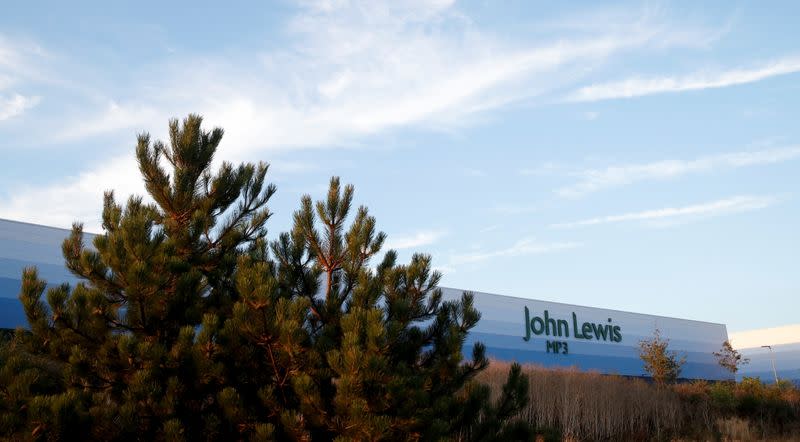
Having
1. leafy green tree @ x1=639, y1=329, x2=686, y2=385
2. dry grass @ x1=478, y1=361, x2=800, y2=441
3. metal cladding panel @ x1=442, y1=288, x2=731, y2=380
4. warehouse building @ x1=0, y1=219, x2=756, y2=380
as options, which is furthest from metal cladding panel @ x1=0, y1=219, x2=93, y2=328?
leafy green tree @ x1=639, y1=329, x2=686, y2=385

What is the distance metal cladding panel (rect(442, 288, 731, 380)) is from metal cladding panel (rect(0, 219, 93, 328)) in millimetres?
13673

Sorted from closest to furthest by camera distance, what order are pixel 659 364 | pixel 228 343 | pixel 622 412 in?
pixel 228 343, pixel 622 412, pixel 659 364

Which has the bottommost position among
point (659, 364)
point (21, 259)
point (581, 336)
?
point (659, 364)

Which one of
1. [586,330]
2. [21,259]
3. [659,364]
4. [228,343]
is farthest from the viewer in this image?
[586,330]

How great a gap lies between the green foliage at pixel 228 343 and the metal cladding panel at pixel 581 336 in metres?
19.7

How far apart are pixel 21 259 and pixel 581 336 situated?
24.0m

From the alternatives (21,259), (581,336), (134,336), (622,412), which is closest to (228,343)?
(134,336)

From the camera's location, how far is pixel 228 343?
7.08 metres

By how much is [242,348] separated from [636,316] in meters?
33.4

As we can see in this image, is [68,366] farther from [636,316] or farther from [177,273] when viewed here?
[636,316]

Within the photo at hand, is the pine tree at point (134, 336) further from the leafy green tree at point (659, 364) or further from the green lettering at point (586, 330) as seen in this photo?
the green lettering at point (586, 330)

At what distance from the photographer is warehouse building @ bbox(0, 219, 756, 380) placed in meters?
31.4

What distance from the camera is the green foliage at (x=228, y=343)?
6.54m

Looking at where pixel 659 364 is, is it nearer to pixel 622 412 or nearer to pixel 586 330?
pixel 586 330
